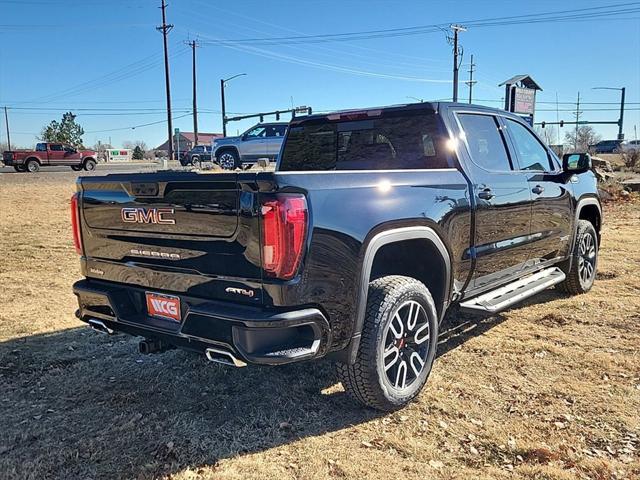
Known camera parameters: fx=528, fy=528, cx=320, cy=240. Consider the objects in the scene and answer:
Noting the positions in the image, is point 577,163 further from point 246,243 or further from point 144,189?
point 144,189

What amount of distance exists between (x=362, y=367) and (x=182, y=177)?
147cm

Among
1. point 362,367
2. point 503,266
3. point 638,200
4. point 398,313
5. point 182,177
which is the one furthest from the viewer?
point 638,200

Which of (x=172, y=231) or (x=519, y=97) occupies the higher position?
(x=519, y=97)

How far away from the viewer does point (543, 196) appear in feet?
15.9

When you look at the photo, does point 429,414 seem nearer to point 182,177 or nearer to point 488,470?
point 488,470

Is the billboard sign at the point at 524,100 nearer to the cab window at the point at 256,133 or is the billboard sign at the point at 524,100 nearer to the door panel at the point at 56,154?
the cab window at the point at 256,133

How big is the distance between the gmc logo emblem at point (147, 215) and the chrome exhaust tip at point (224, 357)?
0.72 m

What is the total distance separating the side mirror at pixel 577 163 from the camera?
5.10m

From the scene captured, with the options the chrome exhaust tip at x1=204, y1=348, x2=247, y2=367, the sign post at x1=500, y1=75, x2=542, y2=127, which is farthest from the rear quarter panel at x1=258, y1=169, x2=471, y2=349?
the sign post at x1=500, y1=75, x2=542, y2=127

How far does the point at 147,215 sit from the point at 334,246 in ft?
3.58

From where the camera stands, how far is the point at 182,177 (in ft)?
9.27

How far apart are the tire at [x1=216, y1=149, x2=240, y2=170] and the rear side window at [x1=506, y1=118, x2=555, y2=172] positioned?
1724 centimetres

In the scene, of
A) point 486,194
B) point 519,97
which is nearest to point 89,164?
point 519,97

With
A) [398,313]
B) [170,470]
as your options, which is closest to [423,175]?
[398,313]
